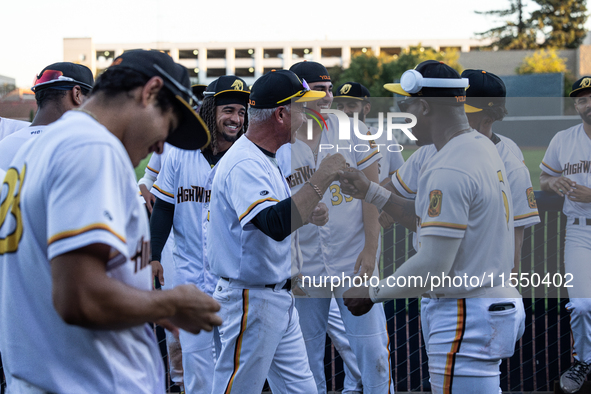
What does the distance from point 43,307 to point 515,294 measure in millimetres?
2170

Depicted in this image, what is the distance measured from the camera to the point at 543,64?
4719 cm

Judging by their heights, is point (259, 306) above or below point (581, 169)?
below

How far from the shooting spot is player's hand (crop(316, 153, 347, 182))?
278 centimetres

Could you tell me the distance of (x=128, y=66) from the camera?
1.50m

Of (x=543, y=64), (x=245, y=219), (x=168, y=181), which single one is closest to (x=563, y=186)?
(x=245, y=219)

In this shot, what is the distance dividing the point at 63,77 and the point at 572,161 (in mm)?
4227

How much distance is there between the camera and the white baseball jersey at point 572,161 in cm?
461

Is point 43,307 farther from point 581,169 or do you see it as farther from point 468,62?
point 468,62

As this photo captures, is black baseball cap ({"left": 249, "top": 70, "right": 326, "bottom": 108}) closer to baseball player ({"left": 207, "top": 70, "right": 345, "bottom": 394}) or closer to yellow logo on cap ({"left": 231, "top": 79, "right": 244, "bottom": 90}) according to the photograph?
baseball player ({"left": 207, "top": 70, "right": 345, "bottom": 394})

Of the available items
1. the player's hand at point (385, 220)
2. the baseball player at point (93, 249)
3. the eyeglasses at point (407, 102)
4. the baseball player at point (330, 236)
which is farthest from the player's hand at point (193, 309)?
the baseball player at point (330, 236)

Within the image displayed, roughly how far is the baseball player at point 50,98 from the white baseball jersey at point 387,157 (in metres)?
2.22

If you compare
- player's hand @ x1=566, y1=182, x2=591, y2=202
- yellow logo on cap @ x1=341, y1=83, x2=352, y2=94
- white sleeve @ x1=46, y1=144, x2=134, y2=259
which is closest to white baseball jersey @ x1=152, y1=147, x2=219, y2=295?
yellow logo on cap @ x1=341, y1=83, x2=352, y2=94

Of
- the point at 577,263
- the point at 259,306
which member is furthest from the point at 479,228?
the point at 577,263

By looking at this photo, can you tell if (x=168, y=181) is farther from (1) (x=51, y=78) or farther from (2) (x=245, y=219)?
(2) (x=245, y=219)
